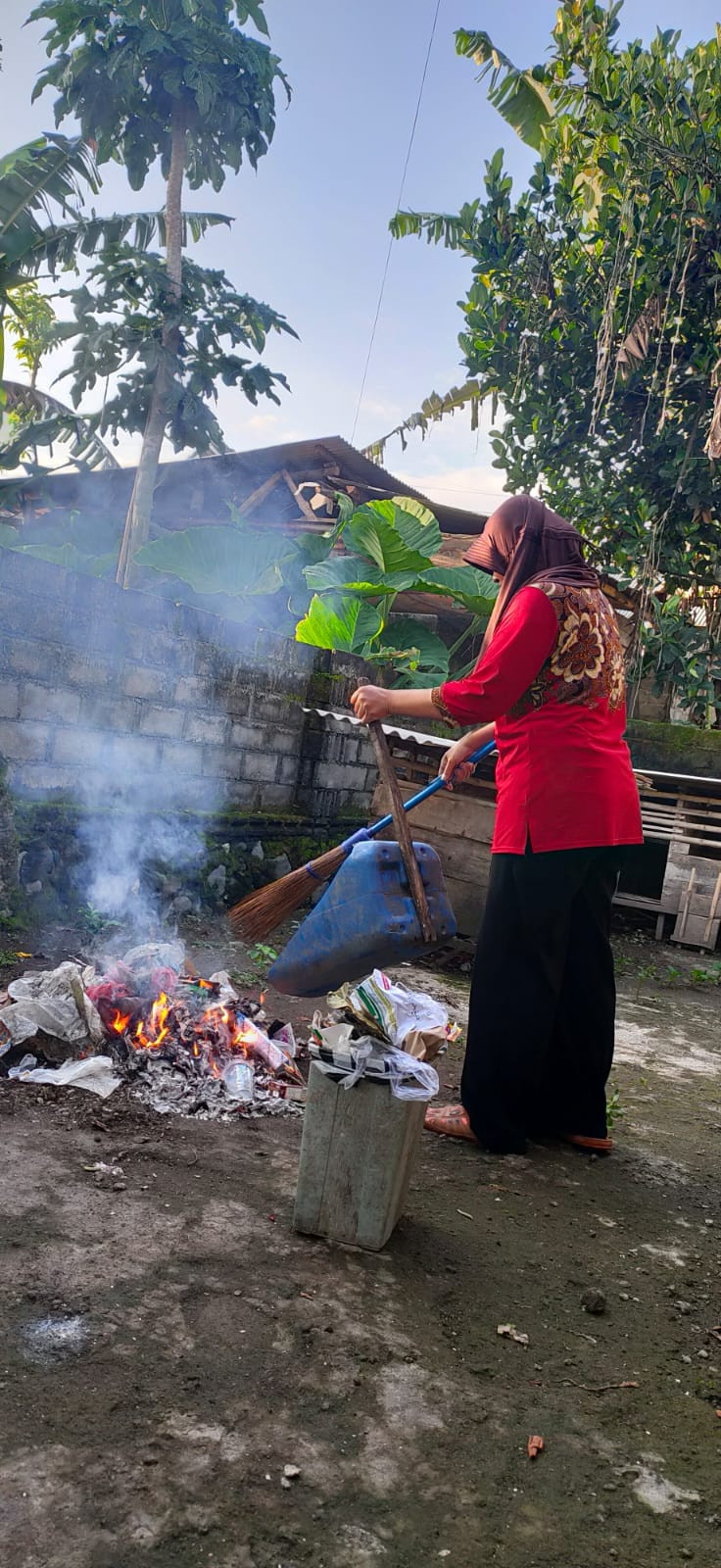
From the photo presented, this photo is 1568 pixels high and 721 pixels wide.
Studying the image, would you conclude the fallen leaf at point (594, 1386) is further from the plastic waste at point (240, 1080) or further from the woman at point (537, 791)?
the plastic waste at point (240, 1080)

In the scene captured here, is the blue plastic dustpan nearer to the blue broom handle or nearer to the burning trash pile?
the blue broom handle

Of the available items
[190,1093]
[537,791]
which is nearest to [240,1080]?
[190,1093]

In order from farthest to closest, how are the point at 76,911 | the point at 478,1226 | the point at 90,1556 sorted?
the point at 76,911 < the point at 478,1226 < the point at 90,1556

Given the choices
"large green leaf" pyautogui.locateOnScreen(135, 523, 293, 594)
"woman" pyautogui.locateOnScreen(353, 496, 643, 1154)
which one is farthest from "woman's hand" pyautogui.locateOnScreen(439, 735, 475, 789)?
"large green leaf" pyautogui.locateOnScreen(135, 523, 293, 594)

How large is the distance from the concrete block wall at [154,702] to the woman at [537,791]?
2.82m

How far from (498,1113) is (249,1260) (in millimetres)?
1233

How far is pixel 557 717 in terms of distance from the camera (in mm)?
3266

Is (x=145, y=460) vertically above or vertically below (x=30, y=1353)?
above

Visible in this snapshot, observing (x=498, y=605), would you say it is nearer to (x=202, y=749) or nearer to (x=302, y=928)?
(x=302, y=928)

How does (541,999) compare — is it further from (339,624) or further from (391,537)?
(339,624)

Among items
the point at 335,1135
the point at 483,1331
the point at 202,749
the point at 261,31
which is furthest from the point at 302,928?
the point at 261,31

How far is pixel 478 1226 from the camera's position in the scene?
2.80 m

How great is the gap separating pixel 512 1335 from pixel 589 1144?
→ 1372 mm

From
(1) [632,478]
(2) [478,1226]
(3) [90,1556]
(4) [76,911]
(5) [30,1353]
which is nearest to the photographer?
(3) [90,1556]
